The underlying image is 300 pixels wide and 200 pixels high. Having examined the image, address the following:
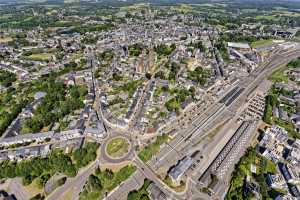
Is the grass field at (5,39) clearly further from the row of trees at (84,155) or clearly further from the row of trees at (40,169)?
the row of trees at (84,155)

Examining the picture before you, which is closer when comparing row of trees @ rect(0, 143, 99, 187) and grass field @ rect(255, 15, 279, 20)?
row of trees @ rect(0, 143, 99, 187)

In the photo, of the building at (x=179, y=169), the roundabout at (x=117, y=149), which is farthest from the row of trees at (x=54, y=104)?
the building at (x=179, y=169)

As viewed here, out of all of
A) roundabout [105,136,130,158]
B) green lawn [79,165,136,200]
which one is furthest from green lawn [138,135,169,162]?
roundabout [105,136,130,158]

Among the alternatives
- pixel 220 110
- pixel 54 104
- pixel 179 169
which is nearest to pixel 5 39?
pixel 54 104

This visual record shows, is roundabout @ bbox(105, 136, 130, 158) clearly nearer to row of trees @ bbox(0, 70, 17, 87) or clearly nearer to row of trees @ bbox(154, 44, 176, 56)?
row of trees @ bbox(0, 70, 17, 87)

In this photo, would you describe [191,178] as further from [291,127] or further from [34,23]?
[34,23]

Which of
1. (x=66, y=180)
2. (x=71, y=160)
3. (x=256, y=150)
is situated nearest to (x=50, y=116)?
(x=71, y=160)
